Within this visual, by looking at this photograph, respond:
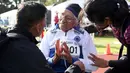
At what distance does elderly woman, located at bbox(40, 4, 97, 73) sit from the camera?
12.2 ft

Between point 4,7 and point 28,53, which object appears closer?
point 28,53

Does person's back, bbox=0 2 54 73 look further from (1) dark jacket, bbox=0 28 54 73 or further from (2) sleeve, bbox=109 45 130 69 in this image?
(2) sleeve, bbox=109 45 130 69

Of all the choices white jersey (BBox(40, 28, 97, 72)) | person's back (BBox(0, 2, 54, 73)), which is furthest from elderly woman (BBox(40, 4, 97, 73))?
person's back (BBox(0, 2, 54, 73))

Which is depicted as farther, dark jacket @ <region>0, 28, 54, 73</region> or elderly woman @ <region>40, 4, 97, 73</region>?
elderly woman @ <region>40, 4, 97, 73</region>

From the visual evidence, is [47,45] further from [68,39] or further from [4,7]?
[4,7]

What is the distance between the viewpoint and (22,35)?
2375mm

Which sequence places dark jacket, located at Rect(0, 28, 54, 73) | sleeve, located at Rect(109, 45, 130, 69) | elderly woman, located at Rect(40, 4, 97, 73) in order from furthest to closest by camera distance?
elderly woman, located at Rect(40, 4, 97, 73) → sleeve, located at Rect(109, 45, 130, 69) → dark jacket, located at Rect(0, 28, 54, 73)

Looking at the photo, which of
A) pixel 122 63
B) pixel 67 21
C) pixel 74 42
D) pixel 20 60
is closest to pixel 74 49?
pixel 74 42

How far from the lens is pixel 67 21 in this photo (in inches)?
150

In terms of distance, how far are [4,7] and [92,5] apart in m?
63.7

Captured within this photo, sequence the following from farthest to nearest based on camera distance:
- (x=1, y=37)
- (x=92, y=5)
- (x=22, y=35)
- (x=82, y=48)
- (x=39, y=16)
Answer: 1. (x=82, y=48)
2. (x=92, y=5)
3. (x=39, y=16)
4. (x=22, y=35)
5. (x=1, y=37)

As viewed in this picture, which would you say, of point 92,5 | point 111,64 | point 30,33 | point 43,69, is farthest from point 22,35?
point 111,64

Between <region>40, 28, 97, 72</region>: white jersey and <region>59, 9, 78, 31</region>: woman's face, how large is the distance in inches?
2.2

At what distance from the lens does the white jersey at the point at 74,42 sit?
3764mm
